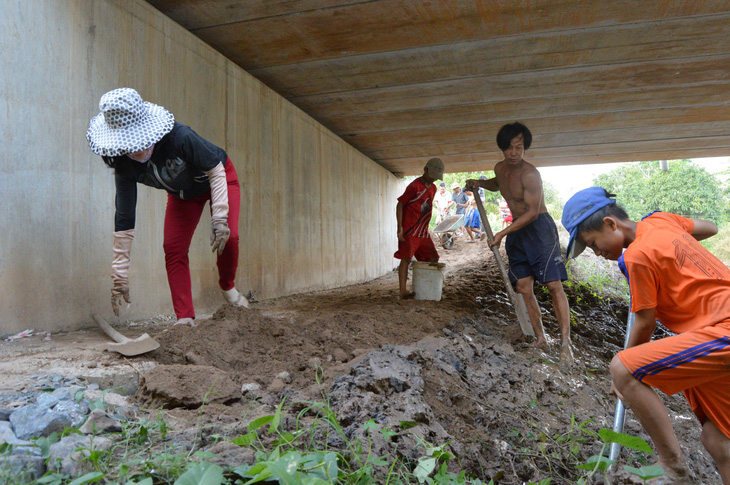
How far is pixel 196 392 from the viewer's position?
2.00 metres

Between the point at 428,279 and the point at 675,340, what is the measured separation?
12.3 feet

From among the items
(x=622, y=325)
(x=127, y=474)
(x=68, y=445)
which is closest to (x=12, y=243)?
(x=68, y=445)

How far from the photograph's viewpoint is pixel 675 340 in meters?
1.71

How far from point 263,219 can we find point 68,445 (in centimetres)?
450

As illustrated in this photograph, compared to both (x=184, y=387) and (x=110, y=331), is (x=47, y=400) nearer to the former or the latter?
Answer: (x=184, y=387)

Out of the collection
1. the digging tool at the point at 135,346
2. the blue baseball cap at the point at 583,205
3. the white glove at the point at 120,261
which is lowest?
the digging tool at the point at 135,346

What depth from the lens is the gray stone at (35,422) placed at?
1.54m

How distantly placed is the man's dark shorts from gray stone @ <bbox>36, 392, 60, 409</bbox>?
330 centimetres

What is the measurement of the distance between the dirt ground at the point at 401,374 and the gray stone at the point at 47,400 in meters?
0.31

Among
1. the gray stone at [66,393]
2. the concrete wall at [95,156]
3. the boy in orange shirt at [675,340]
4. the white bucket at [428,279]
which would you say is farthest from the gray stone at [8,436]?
the white bucket at [428,279]

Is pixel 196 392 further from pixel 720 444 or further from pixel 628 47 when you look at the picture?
pixel 628 47

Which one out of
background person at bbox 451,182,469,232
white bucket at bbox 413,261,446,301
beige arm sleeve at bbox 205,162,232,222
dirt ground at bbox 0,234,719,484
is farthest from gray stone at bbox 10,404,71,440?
background person at bbox 451,182,469,232

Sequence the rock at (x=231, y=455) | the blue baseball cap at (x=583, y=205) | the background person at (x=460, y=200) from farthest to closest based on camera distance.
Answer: the background person at (x=460, y=200) → the blue baseball cap at (x=583, y=205) → the rock at (x=231, y=455)

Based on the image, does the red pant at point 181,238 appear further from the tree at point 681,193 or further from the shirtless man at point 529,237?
the tree at point 681,193
